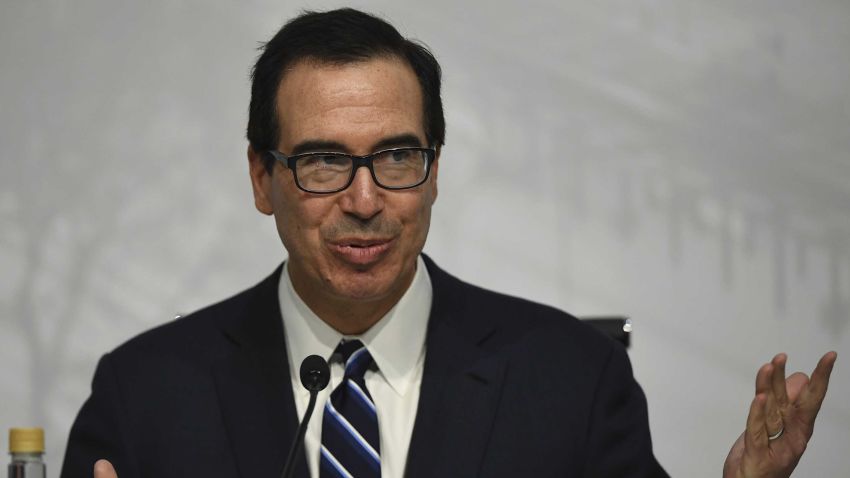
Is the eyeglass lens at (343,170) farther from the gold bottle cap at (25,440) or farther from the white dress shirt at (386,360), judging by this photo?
the gold bottle cap at (25,440)

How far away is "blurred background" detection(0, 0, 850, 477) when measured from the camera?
11.4ft

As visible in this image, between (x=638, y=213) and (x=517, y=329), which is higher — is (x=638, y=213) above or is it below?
above

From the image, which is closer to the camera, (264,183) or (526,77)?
(264,183)

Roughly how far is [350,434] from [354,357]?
145 mm

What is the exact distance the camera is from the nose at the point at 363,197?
1.95 m

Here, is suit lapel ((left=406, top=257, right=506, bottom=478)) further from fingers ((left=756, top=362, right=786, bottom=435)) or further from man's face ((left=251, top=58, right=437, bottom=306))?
fingers ((left=756, top=362, right=786, bottom=435))

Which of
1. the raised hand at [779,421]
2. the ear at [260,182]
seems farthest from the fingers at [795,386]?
the ear at [260,182]

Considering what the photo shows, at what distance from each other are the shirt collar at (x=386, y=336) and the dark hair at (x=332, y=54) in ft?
0.96

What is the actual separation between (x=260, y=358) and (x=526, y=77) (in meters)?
1.70

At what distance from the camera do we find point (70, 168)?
11.8 feet

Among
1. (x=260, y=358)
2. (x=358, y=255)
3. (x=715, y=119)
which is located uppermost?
(x=715, y=119)

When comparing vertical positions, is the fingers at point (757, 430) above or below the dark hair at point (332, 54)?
below

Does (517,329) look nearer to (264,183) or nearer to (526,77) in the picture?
(264,183)

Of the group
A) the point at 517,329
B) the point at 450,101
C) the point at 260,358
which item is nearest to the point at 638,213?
the point at 450,101
